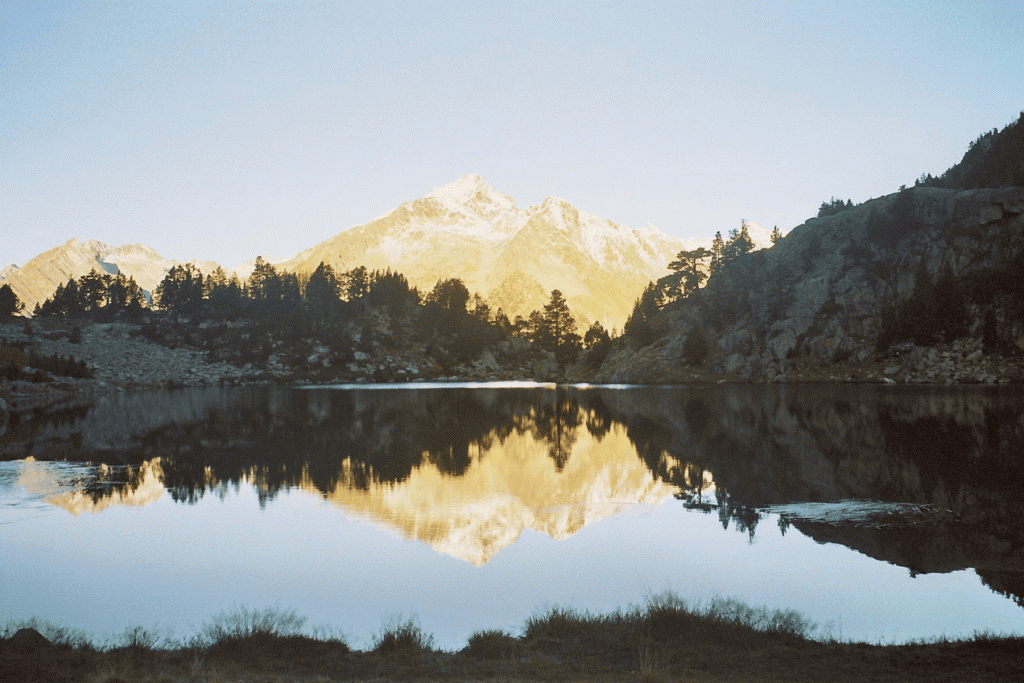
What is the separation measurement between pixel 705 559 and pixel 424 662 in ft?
37.1

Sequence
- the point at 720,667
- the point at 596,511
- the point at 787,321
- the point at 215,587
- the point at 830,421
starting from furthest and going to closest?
the point at 787,321 < the point at 830,421 < the point at 596,511 < the point at 215,587 < the point at 720,667

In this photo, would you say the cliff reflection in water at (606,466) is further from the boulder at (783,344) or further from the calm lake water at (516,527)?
the boulder at (783,344)

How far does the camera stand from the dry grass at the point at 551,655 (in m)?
12.0

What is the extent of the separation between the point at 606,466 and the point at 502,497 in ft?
33.1

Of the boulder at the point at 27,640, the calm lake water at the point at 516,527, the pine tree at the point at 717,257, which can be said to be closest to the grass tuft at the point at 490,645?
the calm lake water at the point at 516,527

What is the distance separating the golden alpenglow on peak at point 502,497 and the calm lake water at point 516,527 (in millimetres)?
183

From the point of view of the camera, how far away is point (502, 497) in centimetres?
3153

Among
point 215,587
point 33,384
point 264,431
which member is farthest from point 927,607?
point 33,384

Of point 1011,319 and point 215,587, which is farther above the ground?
point 1011,319

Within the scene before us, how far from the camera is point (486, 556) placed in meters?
21.8

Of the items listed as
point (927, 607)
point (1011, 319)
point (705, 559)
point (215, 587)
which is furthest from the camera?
point (1011, 319)

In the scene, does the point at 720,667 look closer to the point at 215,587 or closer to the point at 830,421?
the point at 215,587

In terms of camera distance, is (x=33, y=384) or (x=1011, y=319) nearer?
(x=1011, y=319)

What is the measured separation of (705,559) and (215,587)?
14.6 metres
